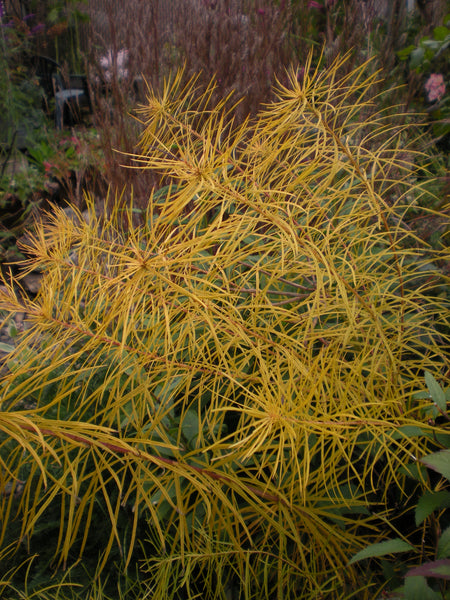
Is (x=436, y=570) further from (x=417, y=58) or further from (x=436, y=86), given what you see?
(x=436, y=86)

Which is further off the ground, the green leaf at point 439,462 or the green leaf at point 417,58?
the green leaf at point 417,58

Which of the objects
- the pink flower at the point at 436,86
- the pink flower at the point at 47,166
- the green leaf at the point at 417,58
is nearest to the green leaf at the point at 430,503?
the green leaf at the point at 417,58

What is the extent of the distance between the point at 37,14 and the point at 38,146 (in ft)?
12.6

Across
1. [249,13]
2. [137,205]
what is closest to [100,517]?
[137,205]

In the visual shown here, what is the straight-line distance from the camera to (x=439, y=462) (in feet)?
1.87

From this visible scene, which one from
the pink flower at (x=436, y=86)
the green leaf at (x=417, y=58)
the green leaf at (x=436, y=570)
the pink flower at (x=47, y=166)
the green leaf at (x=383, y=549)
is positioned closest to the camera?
the green leaf at (x=436, y=570)

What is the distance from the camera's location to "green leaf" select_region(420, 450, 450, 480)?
1.83 feet

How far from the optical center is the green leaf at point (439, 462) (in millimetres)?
559

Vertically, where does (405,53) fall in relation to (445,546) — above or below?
above

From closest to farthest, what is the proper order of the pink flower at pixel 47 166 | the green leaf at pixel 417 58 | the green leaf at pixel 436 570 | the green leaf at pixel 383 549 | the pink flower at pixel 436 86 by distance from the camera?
the green leaf at pixel 436 570, the green leaf at pixel 383 549, the green leaf at pixel 417 58, the pink flower at pixel 436 86, the pink flower at pixel 47 166

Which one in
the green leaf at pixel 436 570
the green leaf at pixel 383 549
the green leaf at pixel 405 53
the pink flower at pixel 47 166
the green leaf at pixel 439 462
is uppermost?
the green leaf at pixel 405 53

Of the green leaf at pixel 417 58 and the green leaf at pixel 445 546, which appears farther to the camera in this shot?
the green leaf at pixel 417 58

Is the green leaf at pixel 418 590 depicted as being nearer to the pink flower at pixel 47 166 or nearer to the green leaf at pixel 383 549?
the green leaf at pixel 383 549

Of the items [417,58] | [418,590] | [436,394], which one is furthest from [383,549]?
[417,58]
